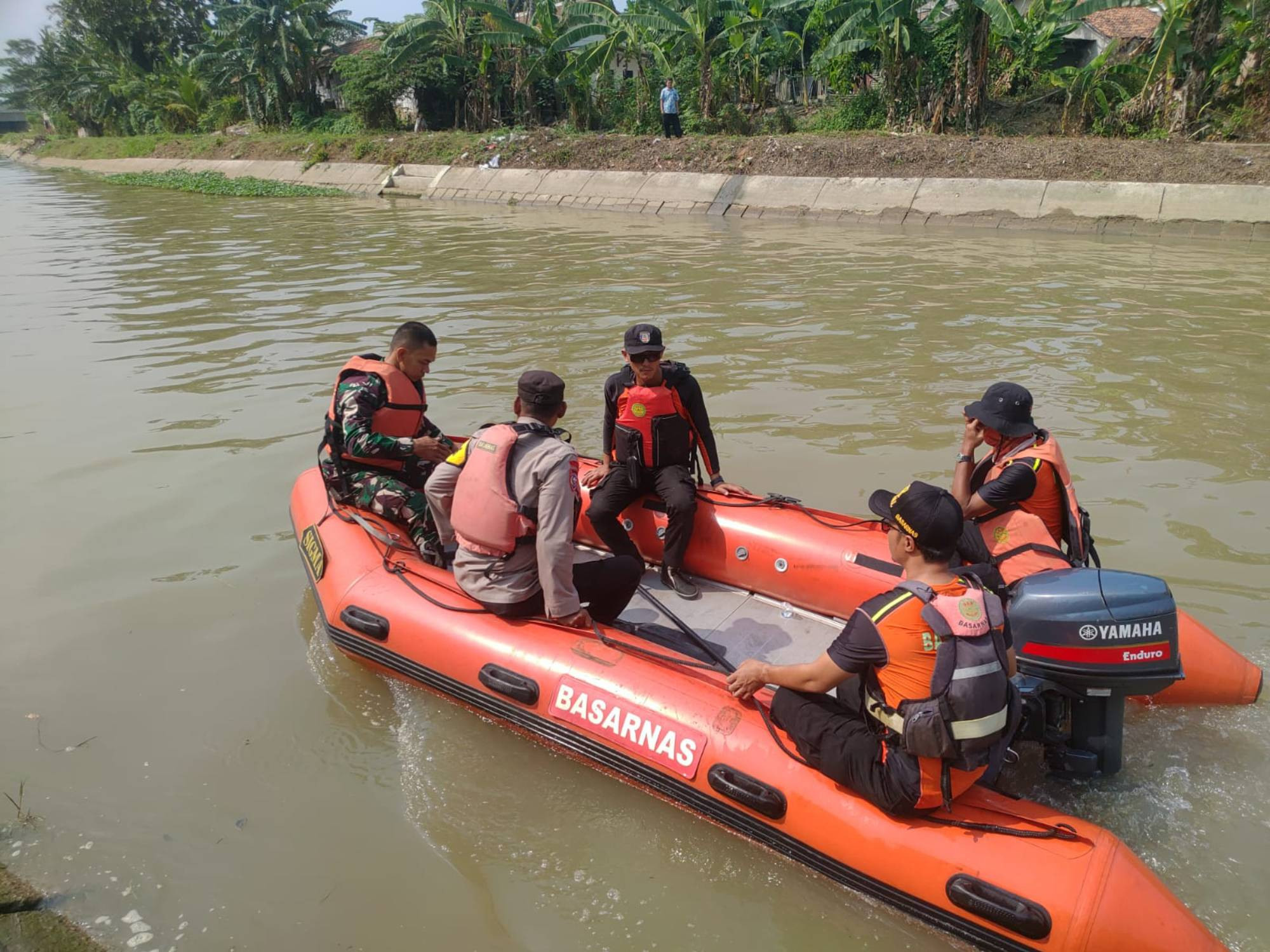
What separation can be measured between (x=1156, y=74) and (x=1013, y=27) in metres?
2.56

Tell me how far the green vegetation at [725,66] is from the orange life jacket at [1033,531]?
46.8 ft

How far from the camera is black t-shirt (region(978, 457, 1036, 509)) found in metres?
3.28

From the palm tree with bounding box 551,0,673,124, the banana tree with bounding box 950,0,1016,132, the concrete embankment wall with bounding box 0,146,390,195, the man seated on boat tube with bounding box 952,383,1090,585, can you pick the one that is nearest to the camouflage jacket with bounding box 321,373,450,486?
the man seated on boat tube with bounding box 952,383,1090,585

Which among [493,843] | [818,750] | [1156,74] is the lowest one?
[493,843]

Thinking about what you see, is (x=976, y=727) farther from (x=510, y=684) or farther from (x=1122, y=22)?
(x=1122, y=22)

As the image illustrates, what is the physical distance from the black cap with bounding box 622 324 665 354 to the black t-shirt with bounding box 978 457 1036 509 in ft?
5.19

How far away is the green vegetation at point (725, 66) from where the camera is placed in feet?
48.2

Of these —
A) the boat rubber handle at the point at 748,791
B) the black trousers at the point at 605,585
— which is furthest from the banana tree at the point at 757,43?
the boat rubber handle at the point at 748,791

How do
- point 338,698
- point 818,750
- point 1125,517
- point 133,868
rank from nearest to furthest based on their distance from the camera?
point 818,750 < point 133,868 < point 338,698 < point 1125,517

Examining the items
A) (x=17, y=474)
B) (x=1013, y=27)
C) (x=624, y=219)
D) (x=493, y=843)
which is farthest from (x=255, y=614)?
(x=1013, y=27)

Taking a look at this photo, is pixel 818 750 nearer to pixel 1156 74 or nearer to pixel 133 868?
pixel 133 868

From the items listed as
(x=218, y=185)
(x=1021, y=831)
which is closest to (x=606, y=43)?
(x=218, y=185)

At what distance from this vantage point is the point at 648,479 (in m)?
4.44

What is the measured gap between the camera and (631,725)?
3.07m
